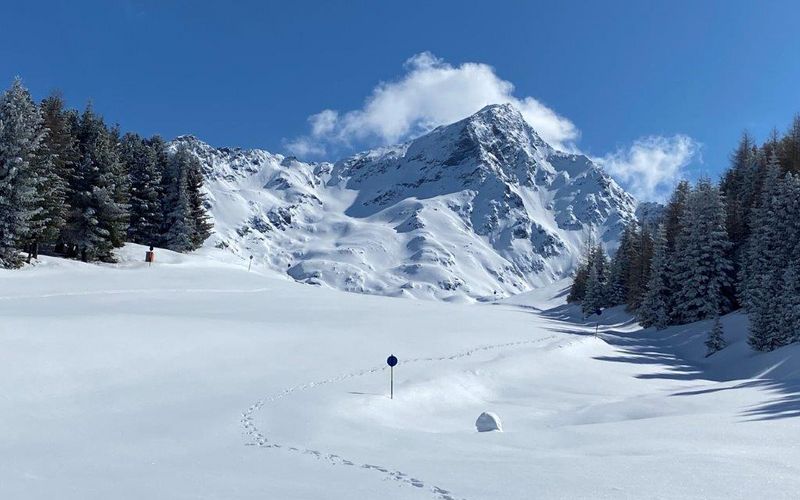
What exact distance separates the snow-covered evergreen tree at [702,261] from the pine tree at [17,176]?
4680 centimetres

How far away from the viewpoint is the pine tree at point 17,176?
35531 mm

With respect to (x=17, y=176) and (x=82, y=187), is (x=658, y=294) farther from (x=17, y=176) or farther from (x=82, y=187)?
(x=17, y=176)

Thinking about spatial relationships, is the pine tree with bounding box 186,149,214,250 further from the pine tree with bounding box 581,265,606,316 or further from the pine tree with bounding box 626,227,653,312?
the pine tree with bounding box 581,265,606,316

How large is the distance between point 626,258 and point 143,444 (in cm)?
7652

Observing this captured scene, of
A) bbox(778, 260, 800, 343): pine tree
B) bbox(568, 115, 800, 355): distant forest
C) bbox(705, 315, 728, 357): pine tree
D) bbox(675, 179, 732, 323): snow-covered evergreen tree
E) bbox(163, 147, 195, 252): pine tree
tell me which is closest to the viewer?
bbox(778, 260, 800, 343): pine tree

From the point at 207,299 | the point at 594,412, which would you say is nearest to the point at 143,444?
the point at 594,412

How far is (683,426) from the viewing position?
12711 millimetres

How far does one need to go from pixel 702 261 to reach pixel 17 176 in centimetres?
4937

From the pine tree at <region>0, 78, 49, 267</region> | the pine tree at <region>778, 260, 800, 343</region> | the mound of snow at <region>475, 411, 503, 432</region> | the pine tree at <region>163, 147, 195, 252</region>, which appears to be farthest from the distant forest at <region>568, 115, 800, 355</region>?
the pine tree at <region>163, 147, 195, 252</region>

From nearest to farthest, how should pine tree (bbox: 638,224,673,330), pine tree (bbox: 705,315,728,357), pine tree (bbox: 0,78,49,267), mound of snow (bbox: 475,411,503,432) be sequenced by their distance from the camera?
mound of snow (bbox: 475,411,503,432)
pine tree (bbox: 705,315,728,357)
pine tree (bbox: 0,78,49,267)
pine tree (bbox: 638,224,673,330)

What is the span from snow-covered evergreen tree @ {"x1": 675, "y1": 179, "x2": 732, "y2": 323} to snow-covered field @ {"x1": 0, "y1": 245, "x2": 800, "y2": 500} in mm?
13865

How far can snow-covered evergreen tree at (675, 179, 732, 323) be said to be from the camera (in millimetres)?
47438

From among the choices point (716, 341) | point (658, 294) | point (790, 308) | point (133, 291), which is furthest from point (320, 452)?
point (658, 294)

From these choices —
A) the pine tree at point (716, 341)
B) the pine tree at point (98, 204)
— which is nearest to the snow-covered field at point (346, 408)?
the pine tree at point (716, 341)
